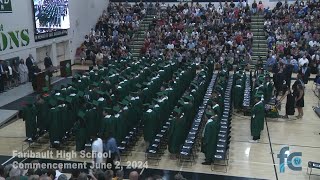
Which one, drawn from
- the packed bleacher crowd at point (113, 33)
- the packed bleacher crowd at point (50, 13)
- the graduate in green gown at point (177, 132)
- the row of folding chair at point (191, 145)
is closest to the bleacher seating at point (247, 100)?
the row of folding chair at point (191, 145)

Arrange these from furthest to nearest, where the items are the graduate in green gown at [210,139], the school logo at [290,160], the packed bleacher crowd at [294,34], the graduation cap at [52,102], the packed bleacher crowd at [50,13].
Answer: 1. the packed bleacher crowd at [294,34]
2. the packed bleacher crowd at [50,13]
3. the graduation cap at [52,102]
4. the school logo at [290,160]
5. the graduate in green gown at [210,139]

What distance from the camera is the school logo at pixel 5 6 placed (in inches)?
854

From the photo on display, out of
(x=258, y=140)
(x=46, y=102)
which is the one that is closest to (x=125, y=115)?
(x=46, y=102)

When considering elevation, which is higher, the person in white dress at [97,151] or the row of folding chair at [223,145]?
the person in white dress at [97,151]

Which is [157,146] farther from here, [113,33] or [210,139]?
[113,33]

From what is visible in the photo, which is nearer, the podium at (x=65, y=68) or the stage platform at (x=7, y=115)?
the stage platform at (x=7, y=115)

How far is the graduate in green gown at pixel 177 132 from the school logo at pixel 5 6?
553 inches

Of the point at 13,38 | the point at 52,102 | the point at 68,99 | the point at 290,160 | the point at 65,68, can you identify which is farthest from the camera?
the point at 65,68

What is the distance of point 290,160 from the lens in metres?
12.3

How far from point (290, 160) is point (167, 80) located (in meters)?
8.98

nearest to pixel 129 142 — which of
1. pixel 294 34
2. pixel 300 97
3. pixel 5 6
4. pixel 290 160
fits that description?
pixel 290 160

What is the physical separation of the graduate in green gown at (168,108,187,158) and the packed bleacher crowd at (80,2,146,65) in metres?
16.4

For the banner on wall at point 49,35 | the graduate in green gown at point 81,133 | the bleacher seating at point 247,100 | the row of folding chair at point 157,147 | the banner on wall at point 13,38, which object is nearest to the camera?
the row of folding chair at point 157,147

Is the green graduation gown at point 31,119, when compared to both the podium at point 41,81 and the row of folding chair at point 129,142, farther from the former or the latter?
the podium at point 41,81
